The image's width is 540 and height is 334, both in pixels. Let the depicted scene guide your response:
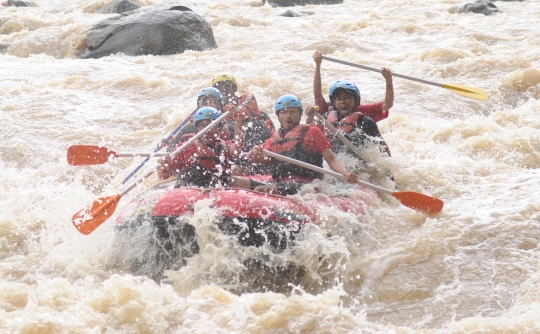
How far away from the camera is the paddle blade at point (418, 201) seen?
5.82 metres

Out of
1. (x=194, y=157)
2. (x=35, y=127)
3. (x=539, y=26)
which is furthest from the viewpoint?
(x=539, y=26)

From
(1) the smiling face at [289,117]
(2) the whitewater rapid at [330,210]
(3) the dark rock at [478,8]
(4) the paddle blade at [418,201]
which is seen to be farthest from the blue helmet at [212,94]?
(3) the dark rock at [478,8]

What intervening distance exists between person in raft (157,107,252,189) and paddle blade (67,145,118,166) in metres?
0.68

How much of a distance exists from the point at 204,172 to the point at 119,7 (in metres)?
14.5

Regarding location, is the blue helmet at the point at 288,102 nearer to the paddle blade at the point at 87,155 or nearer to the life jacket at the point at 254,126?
the life jacket at the point at 254,126

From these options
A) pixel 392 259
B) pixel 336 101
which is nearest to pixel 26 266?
pixel 392 259

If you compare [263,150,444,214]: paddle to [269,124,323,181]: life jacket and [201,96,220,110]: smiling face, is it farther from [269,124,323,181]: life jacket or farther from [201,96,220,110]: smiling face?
[201,96,220,110]: smiling face

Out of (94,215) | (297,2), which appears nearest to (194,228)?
(94,215)

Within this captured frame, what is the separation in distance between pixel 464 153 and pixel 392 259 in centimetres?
318

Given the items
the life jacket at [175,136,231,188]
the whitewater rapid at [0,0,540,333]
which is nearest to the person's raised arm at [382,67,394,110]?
the whitewater rapid at [0,0,540,333]

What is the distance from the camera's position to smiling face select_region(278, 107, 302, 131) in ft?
20.0

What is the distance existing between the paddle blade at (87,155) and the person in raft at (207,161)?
676 mm

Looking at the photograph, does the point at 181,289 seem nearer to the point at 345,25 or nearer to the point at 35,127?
the point at 35,127

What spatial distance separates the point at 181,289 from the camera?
489 cm
